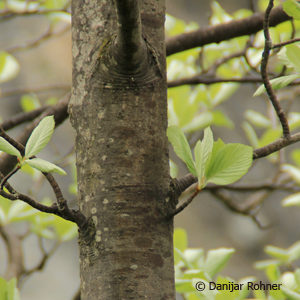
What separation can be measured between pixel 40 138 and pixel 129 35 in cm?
13

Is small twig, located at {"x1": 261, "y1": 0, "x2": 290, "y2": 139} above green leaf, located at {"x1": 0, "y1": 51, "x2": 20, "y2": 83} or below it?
below

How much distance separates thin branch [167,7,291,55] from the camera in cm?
88

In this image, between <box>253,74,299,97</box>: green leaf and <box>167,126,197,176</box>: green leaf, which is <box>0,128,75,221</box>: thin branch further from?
<box>253,74,299,97</box>: green leaf

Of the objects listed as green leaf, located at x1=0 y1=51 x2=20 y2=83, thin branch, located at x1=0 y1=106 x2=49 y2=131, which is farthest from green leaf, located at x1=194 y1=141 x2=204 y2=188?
green leaf, located at x1=0 y1=51 x2=20 y2=83

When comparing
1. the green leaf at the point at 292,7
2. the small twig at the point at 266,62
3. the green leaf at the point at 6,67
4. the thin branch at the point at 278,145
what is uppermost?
the green leaf at the point at 6,67

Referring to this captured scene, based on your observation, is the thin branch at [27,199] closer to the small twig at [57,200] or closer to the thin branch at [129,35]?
the small twig at [57,200]

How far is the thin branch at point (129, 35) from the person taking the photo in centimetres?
45

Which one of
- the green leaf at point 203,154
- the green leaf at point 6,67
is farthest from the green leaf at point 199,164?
the green leaf at point 6,67

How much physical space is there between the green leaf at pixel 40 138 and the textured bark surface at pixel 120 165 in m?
0.07

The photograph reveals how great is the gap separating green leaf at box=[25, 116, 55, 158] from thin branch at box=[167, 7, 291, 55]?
457mm

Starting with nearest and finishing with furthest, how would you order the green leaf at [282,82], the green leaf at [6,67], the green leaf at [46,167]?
the green leaf at [46,167], the green leaf at [282,82], the green leaf at [6,67]

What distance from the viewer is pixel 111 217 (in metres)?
0.54

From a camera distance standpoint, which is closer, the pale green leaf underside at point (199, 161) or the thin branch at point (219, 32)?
the pale green leaf underside at point (199, 161)

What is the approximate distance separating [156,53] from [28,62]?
13.3 feet
